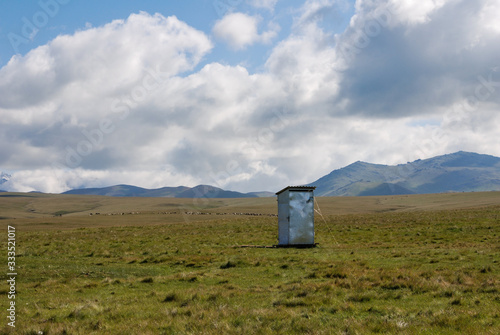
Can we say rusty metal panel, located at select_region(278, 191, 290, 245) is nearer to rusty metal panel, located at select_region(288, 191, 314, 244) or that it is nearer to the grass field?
rusty metal panel, located at select_region(288, 191, 314, 244)

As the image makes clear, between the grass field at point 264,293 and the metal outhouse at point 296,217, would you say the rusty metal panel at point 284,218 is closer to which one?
the metal outhouse at point 296,217

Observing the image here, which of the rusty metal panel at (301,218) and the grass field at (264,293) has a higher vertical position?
the rusty metal panel at (301,218)

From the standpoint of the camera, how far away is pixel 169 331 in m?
9.58

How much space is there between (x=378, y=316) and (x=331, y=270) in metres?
7.62

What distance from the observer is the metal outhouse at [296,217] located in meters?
30.2

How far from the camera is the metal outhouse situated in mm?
30188

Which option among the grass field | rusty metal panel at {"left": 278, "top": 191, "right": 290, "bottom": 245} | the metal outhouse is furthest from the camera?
rusty metal panel at {"left": 278, "top": 191, "right": 290, "bottom": 245}

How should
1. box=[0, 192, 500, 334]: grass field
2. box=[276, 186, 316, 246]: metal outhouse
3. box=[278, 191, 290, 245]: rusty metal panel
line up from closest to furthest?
box=[0, 192, 500, 334]: grass field → box=[276, 186, 316, 246]: metal outhouse → box=[278, 191, 290, 245]: rusty metal panel

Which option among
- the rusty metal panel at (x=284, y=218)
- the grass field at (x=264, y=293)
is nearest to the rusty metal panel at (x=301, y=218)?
the rusty metal panel at (x=284, y=218)

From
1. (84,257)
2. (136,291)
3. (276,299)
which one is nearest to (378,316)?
(276,299)

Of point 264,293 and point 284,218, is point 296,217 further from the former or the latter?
point 264,293

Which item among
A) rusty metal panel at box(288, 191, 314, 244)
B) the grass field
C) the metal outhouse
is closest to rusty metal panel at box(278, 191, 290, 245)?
the metal outhouse

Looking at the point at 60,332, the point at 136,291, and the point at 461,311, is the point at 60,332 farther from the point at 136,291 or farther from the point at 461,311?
the point at 461,311

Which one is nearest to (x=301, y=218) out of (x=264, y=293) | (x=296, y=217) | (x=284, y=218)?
(x=296, y=217)
